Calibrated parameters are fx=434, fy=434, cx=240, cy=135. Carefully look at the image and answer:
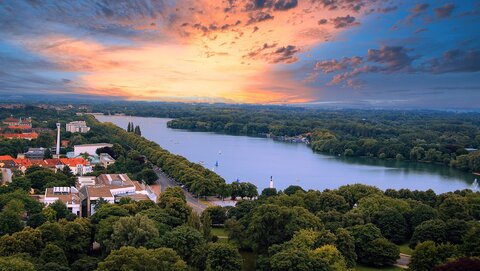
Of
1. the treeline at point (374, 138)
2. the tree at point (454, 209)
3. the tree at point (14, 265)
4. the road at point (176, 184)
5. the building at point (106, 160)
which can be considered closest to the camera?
the tree at point (14, 265)

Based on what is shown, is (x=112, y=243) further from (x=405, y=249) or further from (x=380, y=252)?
(x=405, y=249)

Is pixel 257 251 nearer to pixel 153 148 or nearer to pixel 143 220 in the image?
pixel 143 220

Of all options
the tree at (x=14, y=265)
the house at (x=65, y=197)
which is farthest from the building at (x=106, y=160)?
the tree at (x=14, y=265)

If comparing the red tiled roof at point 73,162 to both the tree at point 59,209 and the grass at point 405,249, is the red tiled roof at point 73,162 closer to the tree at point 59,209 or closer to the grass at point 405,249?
the tree at point 59,209

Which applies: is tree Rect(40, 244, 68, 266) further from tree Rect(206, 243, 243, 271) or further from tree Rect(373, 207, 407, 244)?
tree Rect(373, 207, 407, 244)

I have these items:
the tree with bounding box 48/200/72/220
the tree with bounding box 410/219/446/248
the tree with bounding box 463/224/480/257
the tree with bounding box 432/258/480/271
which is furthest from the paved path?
the tree with bounding box 48/200/72/220
